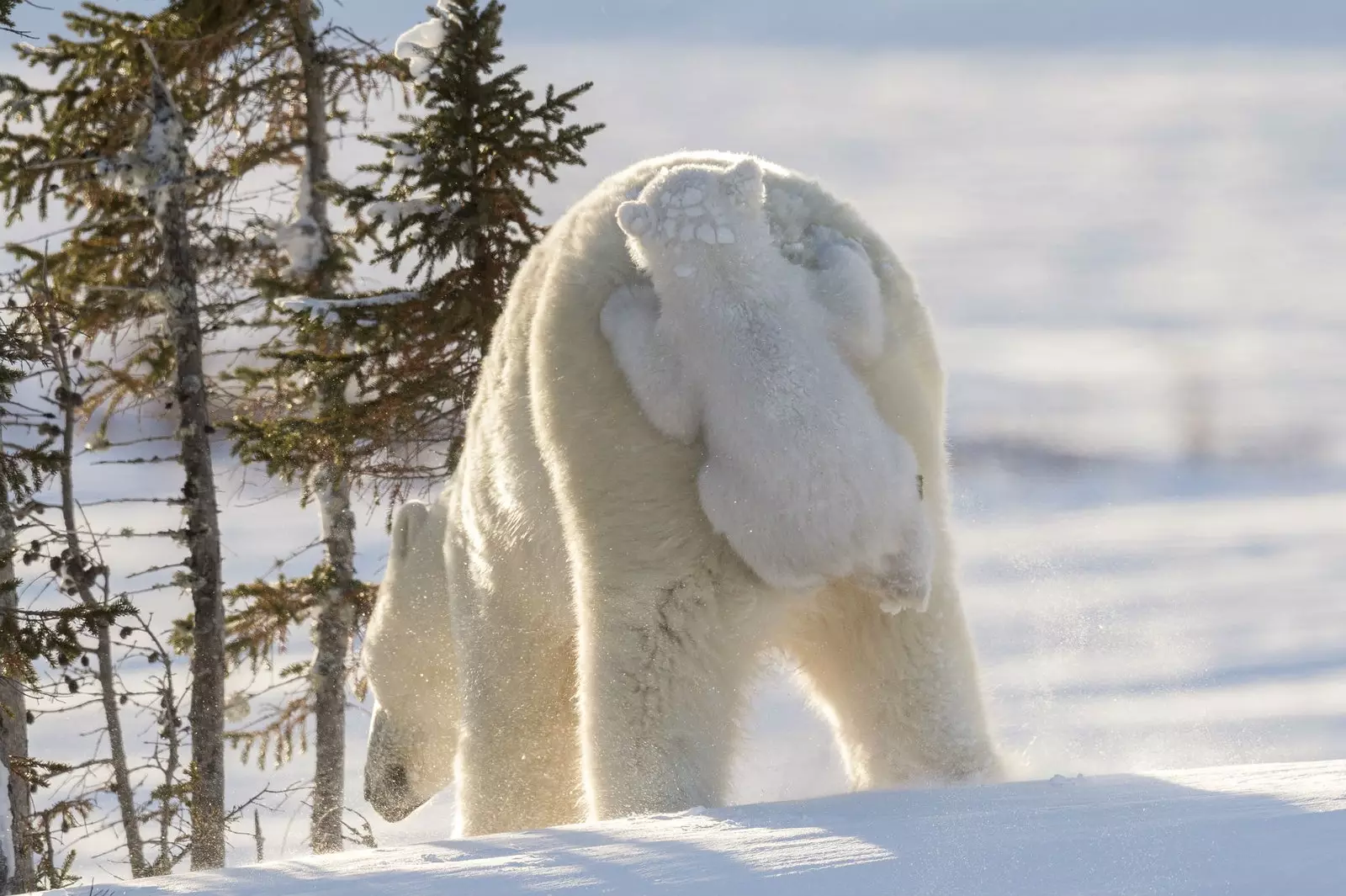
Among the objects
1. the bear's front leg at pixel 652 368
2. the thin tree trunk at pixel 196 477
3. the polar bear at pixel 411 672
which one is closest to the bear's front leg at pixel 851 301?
the bear's front leg at pixel 652 368

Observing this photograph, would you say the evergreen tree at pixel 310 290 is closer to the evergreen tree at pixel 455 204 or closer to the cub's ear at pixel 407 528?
the evergreen tree at pixel 455 204

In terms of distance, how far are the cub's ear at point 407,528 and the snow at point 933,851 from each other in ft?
10.2

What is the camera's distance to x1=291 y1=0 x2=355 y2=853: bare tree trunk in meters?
11.1

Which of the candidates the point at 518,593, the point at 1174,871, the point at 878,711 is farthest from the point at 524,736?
the point at 1174,871

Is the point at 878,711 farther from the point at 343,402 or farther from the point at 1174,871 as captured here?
the point at 343,402

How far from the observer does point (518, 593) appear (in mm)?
5090

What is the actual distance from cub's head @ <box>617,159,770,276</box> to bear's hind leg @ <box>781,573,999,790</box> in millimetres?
1160

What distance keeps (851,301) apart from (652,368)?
61cm

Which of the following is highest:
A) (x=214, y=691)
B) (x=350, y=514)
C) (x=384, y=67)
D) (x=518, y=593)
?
(x=384, y=67)

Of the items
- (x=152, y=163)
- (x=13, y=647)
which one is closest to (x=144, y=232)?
(x=152, y=163)

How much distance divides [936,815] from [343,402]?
24.6 ft

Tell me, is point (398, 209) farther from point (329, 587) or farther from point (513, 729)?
point (513, 729)

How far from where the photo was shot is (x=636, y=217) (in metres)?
3.71

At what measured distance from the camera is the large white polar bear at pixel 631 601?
384 cm
